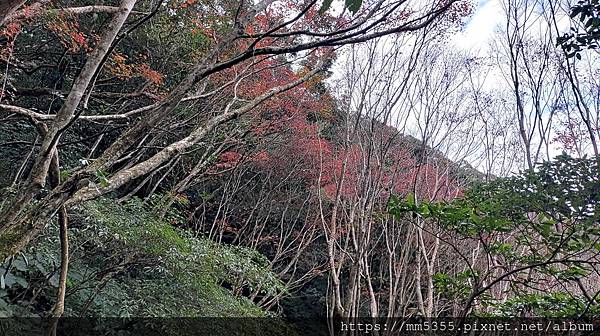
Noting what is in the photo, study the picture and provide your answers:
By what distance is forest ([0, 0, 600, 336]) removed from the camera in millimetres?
1749

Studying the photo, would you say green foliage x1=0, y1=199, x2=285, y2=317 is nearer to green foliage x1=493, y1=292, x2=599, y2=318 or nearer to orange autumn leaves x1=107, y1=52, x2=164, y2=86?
orange autumn leaves x1=107, y1=52, x2=164, y2=86

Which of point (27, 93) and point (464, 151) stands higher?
point (464, 151)

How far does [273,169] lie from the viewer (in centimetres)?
750

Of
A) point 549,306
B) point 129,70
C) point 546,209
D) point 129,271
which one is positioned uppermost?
point 129,70

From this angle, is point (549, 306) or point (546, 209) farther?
point (549, 306)

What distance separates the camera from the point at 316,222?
7371mm

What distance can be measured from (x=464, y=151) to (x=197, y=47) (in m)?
4.29

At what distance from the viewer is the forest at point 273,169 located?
1.75m

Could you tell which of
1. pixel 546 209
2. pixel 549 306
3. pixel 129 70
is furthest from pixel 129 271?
pixel 549 306

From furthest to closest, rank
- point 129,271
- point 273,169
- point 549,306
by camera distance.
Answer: point 273,169
point 129,271
point 549,306

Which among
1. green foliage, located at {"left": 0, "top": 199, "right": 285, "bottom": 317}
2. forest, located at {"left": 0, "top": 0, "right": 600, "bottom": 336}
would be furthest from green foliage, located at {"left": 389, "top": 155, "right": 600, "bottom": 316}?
green foliage, located at {"left": 0, "top": 199, "right": 285, "bottom": 317}

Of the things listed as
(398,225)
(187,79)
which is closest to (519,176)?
(187,79)

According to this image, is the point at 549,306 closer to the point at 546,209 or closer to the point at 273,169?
the point at 546,209

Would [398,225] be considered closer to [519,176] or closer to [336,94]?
[336,94]
